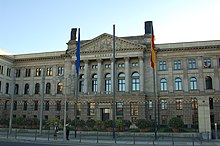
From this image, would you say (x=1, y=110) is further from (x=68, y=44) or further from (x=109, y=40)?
(x=109, y=40)

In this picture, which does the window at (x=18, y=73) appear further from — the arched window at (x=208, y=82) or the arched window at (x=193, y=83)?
the arched window at (x=208, y=82)

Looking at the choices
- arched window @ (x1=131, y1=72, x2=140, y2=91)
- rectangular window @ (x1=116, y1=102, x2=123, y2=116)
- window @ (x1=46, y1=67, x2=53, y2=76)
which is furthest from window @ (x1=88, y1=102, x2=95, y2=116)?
window @ (x1=46, y1=67, x2=53, y2=76)

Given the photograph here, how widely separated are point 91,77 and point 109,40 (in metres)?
10.8

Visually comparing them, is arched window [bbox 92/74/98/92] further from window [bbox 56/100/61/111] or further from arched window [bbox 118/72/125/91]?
window [bbox 56/100/61/111]

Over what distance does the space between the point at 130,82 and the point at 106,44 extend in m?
11.5

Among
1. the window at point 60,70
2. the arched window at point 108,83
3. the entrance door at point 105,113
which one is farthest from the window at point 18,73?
the entrance door at point 105,113

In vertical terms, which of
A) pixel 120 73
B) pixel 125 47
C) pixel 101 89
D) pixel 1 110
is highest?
pixel 125 47

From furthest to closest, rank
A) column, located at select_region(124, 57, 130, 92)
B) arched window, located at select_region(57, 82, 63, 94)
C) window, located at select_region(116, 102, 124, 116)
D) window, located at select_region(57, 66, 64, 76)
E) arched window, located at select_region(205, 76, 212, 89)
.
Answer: window, located at select_region(57, 66, 64, 76), arched window, located at select_region(57, 82, 63, 94), column, located at select_region(124, 57, 130, 92), window, located at select_region(116, 102, 124, 116), arched window, located at select_region(205, 76, 212, 89)

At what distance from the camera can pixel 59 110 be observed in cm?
6638

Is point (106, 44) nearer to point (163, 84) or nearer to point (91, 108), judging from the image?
point (91, 108)

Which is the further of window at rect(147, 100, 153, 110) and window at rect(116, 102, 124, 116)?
window at rect(116, 102, 124, 116)

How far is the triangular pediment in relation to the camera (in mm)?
61753

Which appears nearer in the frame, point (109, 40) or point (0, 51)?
point (109, 40)

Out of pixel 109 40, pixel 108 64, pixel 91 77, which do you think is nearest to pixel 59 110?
pixel 91 77
